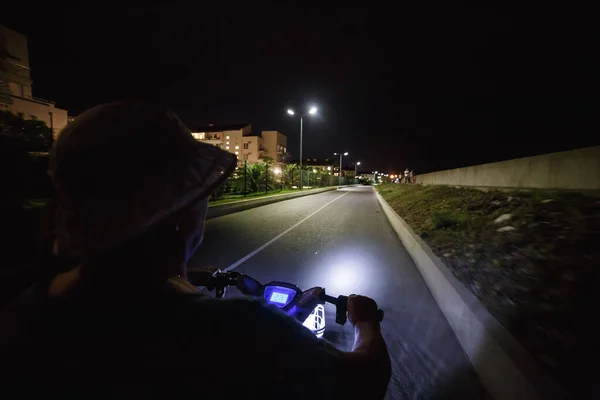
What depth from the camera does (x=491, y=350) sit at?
97.7 inches

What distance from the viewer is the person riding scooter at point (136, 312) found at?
2.29 ft

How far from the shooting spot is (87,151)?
31.3 inches

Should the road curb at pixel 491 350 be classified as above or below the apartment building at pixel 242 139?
below

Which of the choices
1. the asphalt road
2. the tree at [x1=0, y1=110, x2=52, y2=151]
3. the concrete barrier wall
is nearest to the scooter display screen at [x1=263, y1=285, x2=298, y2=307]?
the asphalt road

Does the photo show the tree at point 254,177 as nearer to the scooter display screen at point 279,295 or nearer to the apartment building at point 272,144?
the scooter display screen at point 279,295

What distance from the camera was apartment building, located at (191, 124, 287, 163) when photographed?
71.1 m

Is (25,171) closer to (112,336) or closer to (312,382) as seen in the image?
(112,336)

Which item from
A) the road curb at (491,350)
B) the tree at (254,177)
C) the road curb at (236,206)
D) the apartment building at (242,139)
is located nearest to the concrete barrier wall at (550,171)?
the road curb at (491,350)

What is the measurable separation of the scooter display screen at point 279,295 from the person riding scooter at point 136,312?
34.6 inches

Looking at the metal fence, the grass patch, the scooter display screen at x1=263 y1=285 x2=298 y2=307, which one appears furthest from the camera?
the metal fence

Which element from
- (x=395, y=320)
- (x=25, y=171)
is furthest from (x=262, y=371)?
(x=395, y=320)

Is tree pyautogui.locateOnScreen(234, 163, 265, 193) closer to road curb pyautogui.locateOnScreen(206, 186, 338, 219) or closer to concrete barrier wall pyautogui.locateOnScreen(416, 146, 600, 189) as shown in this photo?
road curb pyautogui.locateOnScreen(206, 186, 338, 219)

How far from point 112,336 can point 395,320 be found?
3.40 m

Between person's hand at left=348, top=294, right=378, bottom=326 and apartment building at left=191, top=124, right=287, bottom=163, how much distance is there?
224ft
